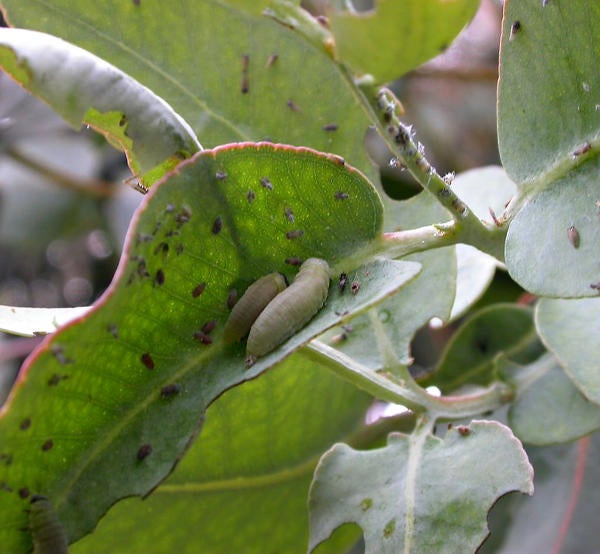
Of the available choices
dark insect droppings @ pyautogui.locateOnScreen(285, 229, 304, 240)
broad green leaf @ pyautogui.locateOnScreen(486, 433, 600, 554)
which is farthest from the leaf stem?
broad green leaf @ pyautogui.locateOnScreen(486, 433, 600, 554)

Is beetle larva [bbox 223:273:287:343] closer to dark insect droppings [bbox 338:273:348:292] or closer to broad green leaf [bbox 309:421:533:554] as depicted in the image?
dark insect droppings [bbox 338:273:348:292]

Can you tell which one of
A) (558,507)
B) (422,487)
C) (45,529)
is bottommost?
(558,507)

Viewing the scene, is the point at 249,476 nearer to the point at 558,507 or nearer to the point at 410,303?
the point at 410,303

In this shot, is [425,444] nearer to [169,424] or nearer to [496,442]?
[496,442]

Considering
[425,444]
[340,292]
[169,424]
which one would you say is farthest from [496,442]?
[169,424]

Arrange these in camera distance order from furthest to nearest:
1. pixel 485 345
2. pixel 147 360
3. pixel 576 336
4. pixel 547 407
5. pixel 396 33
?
pixel 485 345
pixel 547 407
pixel 576 336
pixel 147 360
pixel 396 33

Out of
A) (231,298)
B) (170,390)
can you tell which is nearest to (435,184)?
(231,298)
